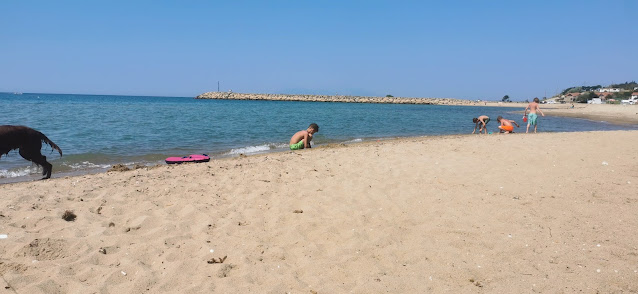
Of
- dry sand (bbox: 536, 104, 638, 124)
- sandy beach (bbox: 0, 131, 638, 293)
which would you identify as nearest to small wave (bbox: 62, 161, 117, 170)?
sandy beach (bbox: 0, 131, 638, 293)

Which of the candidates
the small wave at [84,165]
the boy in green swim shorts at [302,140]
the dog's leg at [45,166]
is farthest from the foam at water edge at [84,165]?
the boy in green swim shorts at [302,140]

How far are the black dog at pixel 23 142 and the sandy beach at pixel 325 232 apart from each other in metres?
1.57

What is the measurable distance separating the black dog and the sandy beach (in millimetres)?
1568

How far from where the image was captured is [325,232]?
3.95m

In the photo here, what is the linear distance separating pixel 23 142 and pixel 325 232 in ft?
20.0

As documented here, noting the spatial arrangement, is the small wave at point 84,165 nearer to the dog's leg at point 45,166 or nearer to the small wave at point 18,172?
the small wave at point 18,172

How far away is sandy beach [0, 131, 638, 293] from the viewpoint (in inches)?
116

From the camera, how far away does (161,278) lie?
2.98m

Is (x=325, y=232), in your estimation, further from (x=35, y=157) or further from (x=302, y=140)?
(x=302, y=140)

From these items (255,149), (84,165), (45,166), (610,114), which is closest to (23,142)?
(45,166)

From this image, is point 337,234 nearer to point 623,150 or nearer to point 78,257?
point 78,257

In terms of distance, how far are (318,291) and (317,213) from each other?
5.45 ft

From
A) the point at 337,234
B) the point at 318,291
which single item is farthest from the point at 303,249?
the point at 318,291

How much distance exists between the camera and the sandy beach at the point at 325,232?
295 centimetres
